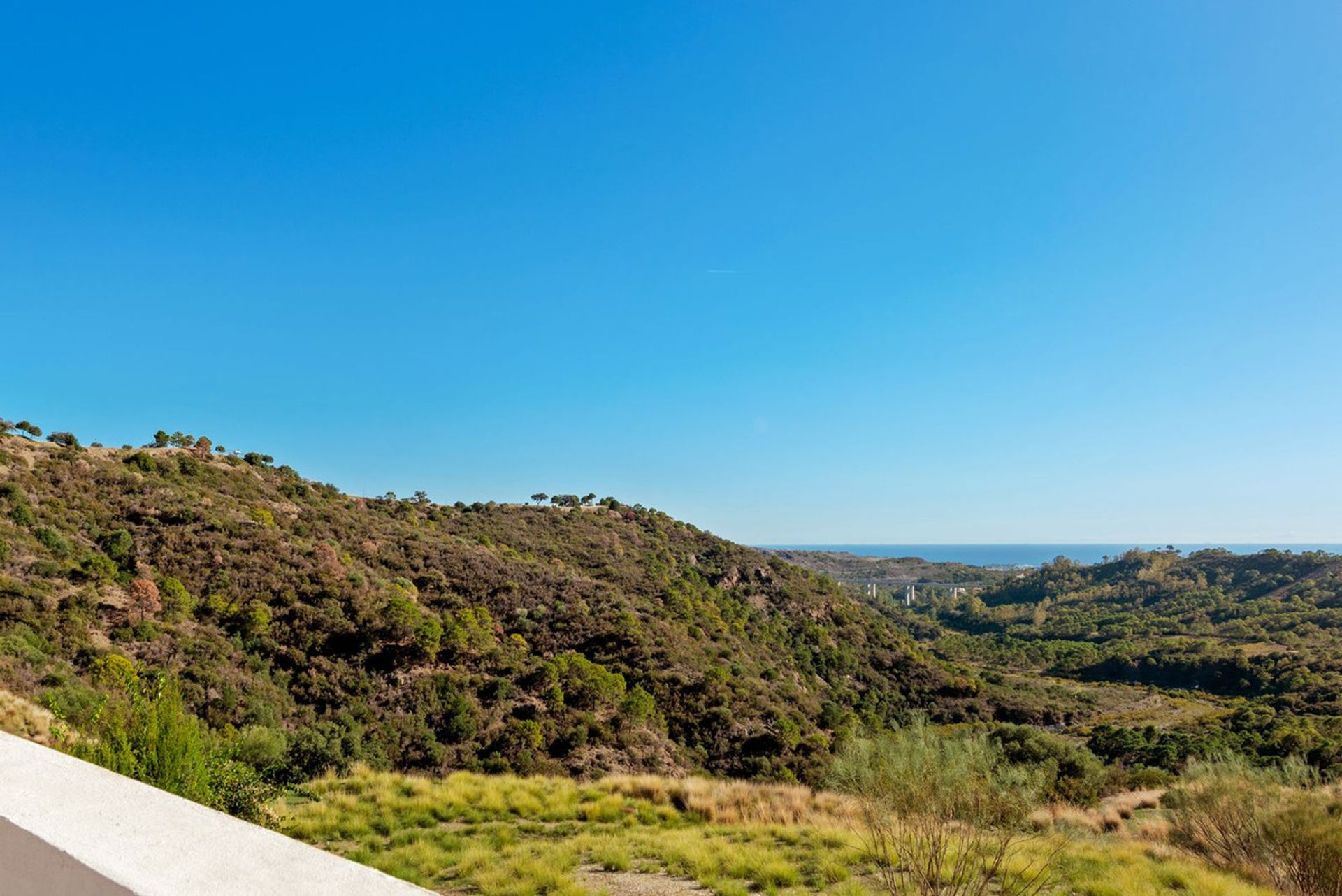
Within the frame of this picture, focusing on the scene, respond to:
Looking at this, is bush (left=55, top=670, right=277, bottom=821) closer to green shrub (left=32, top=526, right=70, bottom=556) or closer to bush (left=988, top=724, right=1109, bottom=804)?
bush (left=988, top=724, right=1109, bottom=804)

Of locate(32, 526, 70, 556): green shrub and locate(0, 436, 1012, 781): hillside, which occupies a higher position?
locate(32, 526, 70, 556): green shrub

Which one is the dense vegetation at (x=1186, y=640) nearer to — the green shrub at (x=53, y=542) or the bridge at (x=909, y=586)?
the bridge at (x=909, y=586)

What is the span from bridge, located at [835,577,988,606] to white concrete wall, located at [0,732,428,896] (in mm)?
111795

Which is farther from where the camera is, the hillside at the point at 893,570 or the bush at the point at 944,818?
the hillside at the point at 893,570

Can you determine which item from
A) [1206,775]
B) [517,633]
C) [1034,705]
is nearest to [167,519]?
[517,633]

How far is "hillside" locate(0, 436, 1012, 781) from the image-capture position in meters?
14.7

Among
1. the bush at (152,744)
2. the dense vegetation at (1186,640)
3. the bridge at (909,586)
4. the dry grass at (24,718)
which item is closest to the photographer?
the bush at (152,744)

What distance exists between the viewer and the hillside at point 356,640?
48.1 feet

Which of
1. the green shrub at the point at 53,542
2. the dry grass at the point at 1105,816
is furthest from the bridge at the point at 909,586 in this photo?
the green shrub at the point at 53,542


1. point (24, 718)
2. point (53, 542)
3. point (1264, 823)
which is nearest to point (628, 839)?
point (1264, 823)

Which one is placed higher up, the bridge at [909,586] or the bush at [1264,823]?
the bush at [1264,823]

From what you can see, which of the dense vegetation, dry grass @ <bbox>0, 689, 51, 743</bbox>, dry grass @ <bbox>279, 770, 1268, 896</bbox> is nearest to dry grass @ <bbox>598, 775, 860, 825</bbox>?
dry grass @ <bbox>279, 770, 1268, 896</bbox>

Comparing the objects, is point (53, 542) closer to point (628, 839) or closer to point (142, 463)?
point (142, 463)

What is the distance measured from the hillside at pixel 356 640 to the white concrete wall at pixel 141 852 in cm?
893
